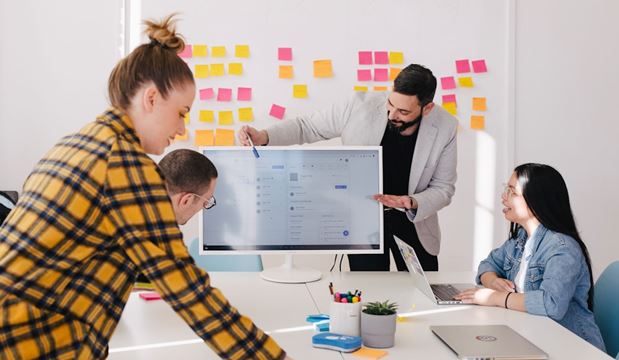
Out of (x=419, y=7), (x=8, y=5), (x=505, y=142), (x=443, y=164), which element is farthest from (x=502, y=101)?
(x=8, y=5)

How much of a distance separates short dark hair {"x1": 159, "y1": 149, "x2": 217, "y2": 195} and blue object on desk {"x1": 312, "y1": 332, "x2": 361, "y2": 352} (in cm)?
60

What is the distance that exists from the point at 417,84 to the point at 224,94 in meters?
1.38

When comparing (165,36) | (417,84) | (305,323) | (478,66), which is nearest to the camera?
(165,36)

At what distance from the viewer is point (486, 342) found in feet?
5.60

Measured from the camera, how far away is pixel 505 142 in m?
3.91

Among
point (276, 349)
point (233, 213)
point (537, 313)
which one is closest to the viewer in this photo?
point (276, 349)

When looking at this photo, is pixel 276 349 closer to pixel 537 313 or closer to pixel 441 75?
pixel 537 313

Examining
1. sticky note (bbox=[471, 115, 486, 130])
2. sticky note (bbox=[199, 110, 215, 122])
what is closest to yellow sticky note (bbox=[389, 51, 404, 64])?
sticky note (bbox=[471, 115, 486, 130])

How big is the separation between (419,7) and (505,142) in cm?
86

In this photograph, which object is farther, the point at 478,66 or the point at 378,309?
the point at 478,66

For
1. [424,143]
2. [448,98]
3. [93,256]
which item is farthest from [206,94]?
[93,256]

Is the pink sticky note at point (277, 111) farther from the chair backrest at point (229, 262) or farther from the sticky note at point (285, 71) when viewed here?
the chair backrest at point (229, 262)

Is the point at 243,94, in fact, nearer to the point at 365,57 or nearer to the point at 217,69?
the point at 217,69

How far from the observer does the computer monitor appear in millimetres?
2484
